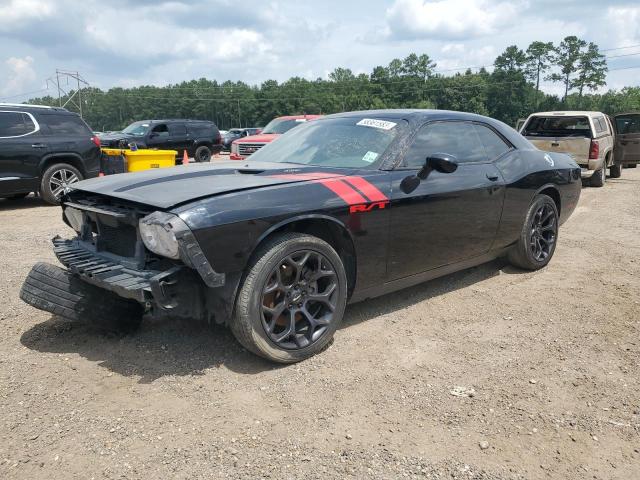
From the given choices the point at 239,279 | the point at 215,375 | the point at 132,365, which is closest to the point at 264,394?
the point at 215,375

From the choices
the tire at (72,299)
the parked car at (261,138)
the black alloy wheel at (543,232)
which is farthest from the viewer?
the parked car at (261,138)

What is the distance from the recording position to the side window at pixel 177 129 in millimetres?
18328

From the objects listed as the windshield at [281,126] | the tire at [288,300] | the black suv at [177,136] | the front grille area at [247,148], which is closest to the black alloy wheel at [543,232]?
the tire at [288,300]

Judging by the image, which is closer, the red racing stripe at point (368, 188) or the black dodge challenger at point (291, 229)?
the black dodge challenger at point (291, 229)

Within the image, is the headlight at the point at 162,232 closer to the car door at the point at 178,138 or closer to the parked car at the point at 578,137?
the parked car at the point at 578,137

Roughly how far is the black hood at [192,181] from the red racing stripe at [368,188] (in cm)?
17

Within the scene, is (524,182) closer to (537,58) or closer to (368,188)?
(368,188)

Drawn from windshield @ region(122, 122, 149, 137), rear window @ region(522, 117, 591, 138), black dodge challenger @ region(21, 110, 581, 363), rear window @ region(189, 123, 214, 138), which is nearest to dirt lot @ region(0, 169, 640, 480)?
black dodge challenger @ region(21, 110, 581, 363)

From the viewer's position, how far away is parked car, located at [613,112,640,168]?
44.8ft

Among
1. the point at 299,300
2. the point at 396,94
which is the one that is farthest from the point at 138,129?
the point at 396,94

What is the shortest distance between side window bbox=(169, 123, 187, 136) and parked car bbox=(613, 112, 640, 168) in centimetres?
1345

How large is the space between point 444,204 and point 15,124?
7.90 m

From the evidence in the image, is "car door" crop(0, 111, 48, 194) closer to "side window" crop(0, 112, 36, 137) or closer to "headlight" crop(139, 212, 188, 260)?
"side window" crop(0, 112, 36, 137)

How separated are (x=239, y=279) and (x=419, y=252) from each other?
4.92 ft
